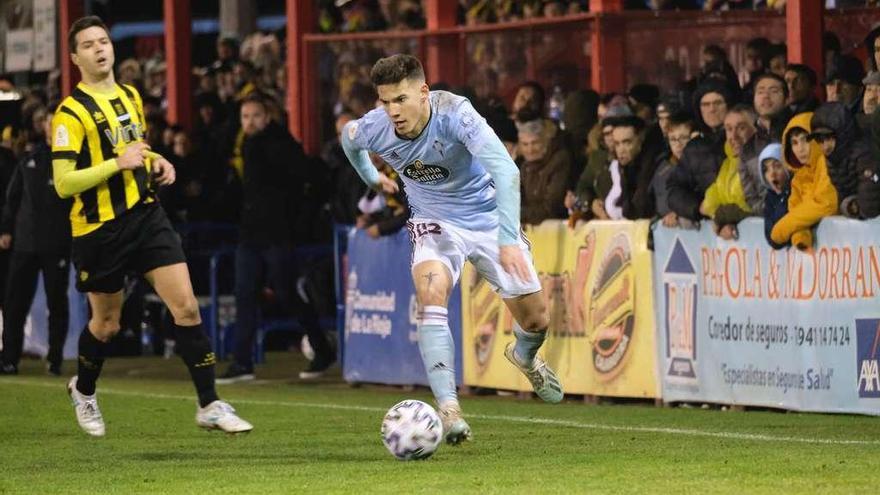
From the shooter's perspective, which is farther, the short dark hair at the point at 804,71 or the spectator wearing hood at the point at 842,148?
the short dark hair at the point at 804,71

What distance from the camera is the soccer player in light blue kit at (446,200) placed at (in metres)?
9.87

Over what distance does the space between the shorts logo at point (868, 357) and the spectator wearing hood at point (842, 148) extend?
70 cm

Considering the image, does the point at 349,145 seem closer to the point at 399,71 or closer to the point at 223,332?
the point at 399,71

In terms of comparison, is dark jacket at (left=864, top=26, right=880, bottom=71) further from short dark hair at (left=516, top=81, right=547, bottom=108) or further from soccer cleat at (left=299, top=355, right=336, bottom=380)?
soccer cleat at (left=299, top=355, right=336, bottom=380)

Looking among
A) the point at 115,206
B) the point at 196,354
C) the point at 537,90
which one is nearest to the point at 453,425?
the point at 196,354

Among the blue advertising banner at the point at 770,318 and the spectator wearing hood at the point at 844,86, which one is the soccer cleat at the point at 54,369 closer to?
the blue advertising banner at the point at 770,318

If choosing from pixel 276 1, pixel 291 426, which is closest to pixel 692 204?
pixel 291 426

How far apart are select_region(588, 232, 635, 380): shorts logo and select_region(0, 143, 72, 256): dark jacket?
6528 mm

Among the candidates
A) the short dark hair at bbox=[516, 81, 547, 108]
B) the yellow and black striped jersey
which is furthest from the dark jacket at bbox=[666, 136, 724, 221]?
the yellow and black striped jersey

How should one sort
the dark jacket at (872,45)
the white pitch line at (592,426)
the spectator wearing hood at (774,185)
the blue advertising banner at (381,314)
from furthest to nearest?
the blue advertising banner at (381,314)
the dark jacket at (872,45)
the spectator wearing hood at (774,185)
the white pitch line at (592,426)

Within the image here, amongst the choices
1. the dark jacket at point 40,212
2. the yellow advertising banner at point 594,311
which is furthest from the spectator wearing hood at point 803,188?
the dark jacket at point 40,212

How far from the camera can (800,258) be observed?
41.8 feet

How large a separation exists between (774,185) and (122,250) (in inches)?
171

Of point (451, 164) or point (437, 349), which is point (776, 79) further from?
point (437, 349)
